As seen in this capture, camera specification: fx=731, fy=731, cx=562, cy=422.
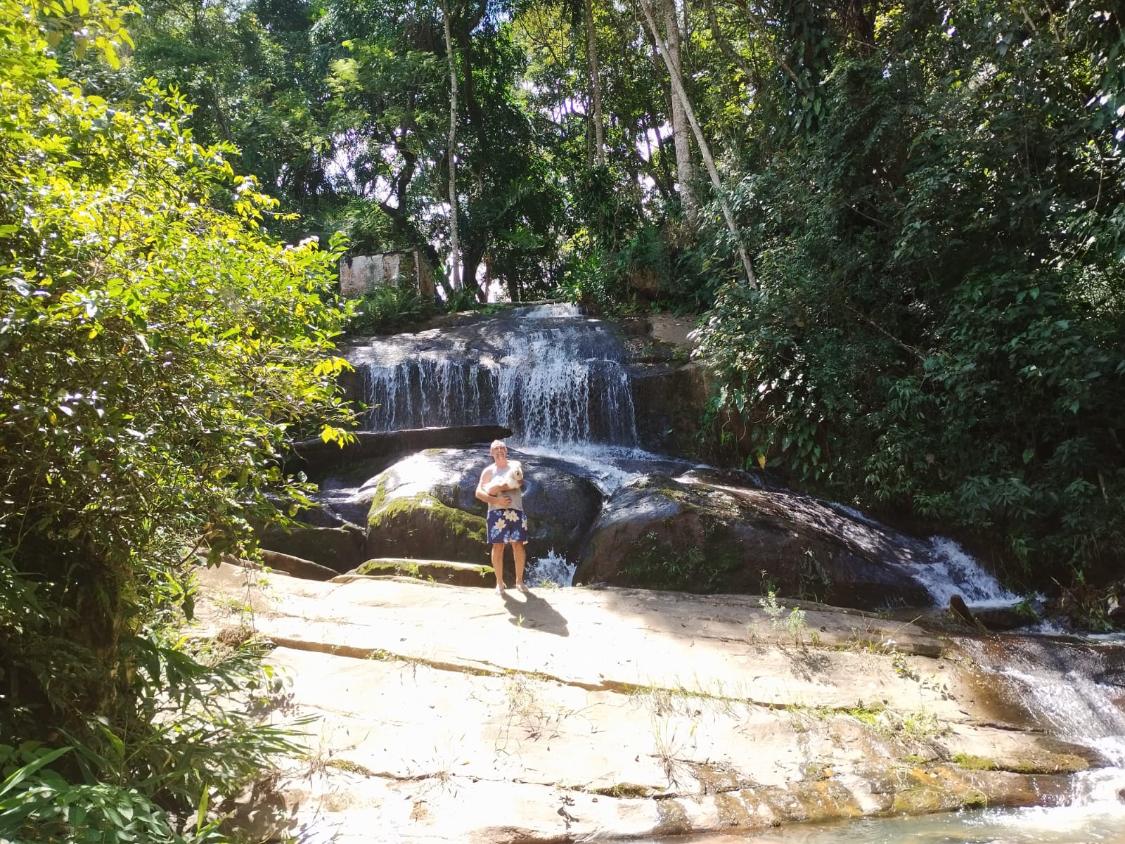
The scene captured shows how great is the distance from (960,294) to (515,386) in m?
7.08

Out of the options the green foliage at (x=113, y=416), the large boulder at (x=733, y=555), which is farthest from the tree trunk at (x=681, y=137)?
the green foliage at (x=113, y=416)

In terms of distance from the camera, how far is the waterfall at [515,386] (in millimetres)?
12523

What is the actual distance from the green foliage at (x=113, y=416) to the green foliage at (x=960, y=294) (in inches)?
316

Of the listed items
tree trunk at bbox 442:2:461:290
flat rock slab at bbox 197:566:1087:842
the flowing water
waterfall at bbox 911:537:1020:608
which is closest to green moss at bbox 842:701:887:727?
flat rock slab at bbox 197:566:1087:842

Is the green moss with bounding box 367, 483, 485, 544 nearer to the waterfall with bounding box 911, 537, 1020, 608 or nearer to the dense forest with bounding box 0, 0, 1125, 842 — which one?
the dense forest with bounding box 0, 0, 1125, 842

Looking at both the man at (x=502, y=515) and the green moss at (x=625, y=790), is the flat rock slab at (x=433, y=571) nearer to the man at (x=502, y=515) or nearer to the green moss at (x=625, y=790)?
the man at (x=502, y=515)

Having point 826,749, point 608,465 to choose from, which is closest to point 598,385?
point 608,465

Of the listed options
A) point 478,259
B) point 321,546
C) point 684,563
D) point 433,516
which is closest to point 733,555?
point 684,563

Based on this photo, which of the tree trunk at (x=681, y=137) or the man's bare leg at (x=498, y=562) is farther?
the tree trunk at (x=681, y=137)

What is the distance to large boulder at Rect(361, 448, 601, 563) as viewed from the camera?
28.6 ft

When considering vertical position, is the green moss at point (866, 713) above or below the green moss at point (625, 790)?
above

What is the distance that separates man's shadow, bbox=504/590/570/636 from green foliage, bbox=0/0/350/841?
9.27 feet

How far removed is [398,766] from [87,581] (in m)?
1.88

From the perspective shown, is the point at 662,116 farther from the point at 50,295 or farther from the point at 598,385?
the point at 50,295
